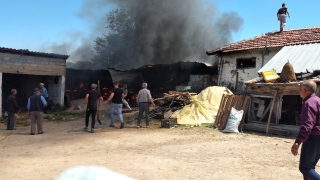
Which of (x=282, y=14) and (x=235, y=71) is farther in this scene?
(x=282, y=14)

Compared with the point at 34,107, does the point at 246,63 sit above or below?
above

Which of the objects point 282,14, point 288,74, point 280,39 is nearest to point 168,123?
point 288,74

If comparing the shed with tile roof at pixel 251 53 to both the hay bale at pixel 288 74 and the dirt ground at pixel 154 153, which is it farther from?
the dirt ground at pixel 154 153

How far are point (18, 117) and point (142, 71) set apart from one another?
7.94 meters

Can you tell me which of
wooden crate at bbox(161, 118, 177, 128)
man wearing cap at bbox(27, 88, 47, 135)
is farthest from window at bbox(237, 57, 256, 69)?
man wearing cap at bbox(27, 88, 47, 135)

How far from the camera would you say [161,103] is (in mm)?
13820

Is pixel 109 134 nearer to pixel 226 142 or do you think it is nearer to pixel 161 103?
pixel 226 142

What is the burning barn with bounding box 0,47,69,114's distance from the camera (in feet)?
47.9

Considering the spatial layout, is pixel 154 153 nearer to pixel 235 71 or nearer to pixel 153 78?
pixel 235 71

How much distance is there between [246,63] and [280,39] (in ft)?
6.87

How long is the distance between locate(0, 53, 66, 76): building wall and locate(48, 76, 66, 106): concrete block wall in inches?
21.2

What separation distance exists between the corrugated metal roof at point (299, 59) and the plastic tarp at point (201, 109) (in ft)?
8.18

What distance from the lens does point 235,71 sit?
616 inches

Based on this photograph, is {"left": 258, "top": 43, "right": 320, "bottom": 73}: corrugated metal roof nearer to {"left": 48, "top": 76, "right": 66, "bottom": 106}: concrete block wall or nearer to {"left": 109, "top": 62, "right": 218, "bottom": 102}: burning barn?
{"left": 109, "top": 62, "right": 218, "bottom": 102}: burning barn
